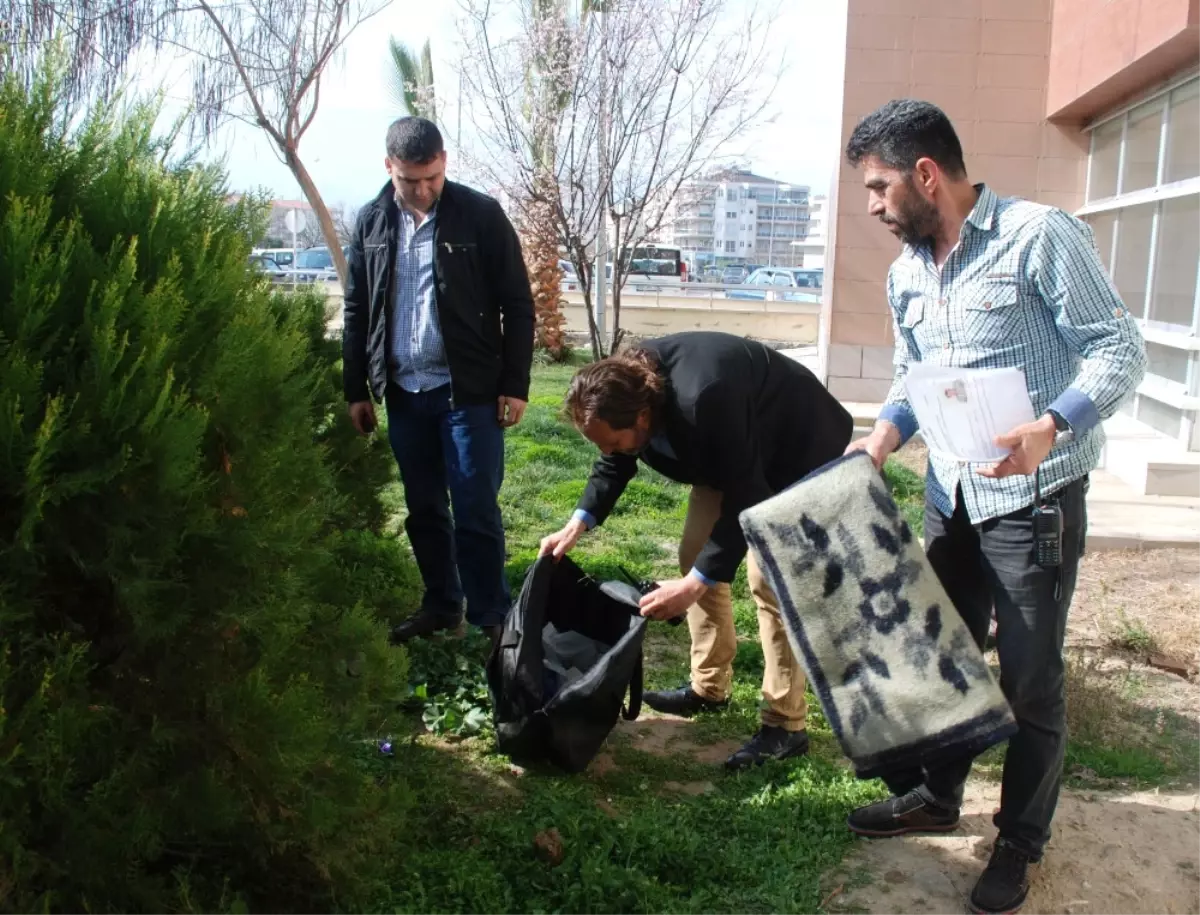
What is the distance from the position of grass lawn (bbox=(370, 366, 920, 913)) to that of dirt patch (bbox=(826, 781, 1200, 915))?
0.44 feet

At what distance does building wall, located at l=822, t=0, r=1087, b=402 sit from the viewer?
32.0 ft

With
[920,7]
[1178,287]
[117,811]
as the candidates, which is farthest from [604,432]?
[920,7]

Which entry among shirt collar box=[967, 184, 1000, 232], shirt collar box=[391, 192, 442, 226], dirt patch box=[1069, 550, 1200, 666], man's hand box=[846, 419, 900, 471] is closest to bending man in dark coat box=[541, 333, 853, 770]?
man's hand box=[846, 419, 900, 471]

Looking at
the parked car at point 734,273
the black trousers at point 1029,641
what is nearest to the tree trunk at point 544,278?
the black trousers at point 1029,641

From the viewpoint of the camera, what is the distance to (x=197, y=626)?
199cm

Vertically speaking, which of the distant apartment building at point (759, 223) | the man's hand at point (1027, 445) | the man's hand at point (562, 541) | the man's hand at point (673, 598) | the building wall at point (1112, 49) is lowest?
the man's hand at point (673, 598)

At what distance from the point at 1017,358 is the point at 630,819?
62.1 inches

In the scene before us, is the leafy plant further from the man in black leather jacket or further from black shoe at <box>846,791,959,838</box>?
black shoe at <box>846,791,959,838</box>

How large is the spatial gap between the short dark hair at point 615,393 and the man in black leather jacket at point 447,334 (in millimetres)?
1065

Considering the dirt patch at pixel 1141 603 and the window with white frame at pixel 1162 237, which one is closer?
the dirt patch at pixel 1141 603

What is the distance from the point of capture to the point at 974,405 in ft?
7.77

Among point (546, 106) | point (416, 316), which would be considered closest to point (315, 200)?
point (546, 106)

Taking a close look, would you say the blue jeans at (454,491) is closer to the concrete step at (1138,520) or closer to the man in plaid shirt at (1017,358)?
the man in plaid shirt at (1017,358)

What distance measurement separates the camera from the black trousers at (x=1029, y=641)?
2490 millimetres
